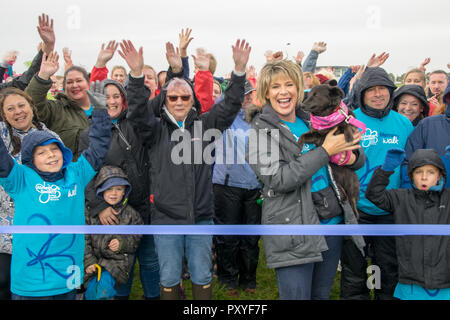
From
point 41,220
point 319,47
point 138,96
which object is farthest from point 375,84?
point 41,220

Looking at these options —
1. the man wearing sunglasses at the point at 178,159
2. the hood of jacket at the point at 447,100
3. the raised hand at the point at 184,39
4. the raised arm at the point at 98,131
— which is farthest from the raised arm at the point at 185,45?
the hood of jacket at the point at 447,100

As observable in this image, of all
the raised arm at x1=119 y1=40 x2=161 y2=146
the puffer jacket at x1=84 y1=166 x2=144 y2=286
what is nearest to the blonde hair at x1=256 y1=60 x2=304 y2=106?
the raised arm at x1=119 y1=40 x2=161 y2=146

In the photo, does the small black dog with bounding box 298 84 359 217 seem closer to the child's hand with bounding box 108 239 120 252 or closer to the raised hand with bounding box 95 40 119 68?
the child's hand with bounding box 108 239 120 252

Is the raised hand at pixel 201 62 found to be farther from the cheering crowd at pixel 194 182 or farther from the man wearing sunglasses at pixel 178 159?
the man wearing sunglasses at pixel 178 159

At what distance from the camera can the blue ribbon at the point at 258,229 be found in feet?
8.18

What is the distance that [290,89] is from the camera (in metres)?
2.70

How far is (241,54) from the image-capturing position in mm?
3172

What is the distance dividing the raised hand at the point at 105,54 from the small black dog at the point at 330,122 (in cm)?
242

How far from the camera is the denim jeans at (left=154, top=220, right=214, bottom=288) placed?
2988 millimetres

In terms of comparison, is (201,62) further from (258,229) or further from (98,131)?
(258,229)

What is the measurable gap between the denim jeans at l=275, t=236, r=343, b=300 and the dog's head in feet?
2.73

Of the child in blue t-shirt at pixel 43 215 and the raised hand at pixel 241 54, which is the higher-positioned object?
the raised hand at pixel 241 54
